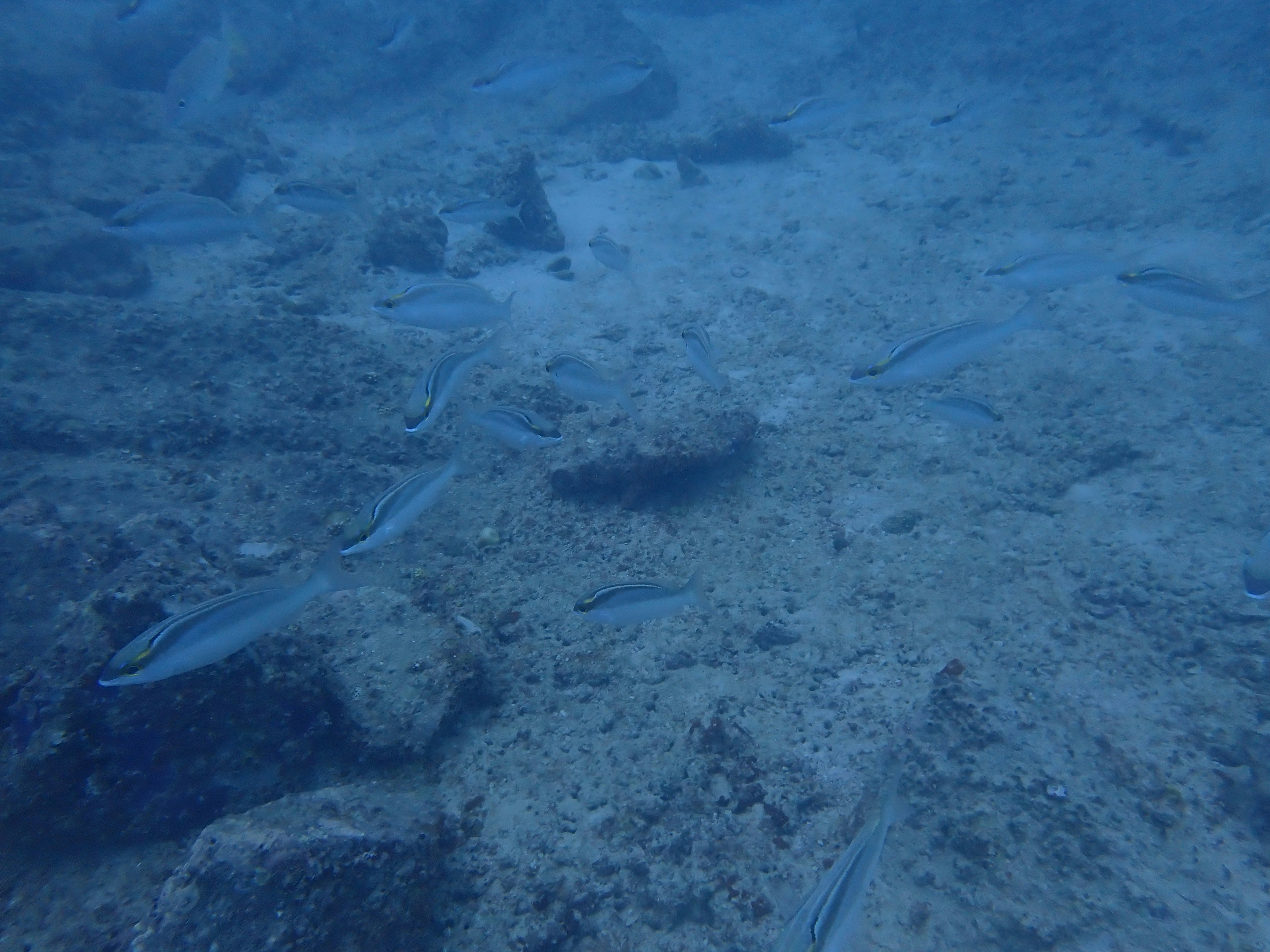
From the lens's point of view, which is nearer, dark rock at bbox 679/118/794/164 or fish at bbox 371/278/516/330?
fish at bbox 371/278/516/330

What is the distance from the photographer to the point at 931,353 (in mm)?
4523

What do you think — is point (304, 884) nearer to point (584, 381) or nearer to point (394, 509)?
point (394, 509)

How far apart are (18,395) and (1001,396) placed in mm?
10275

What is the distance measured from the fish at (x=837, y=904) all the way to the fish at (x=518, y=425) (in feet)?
11.3

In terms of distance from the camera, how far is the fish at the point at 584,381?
5430 mm

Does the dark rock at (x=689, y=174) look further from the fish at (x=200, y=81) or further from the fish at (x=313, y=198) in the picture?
the fish at (x=200, y=81)

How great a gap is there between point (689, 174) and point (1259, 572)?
12280 millimetres

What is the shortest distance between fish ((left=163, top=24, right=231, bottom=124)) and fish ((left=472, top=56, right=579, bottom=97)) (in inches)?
196

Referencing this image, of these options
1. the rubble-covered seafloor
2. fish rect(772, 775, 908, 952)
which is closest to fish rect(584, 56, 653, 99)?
the rubble-covered seafloor

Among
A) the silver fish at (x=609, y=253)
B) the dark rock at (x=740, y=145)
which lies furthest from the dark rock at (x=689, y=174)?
the silver fish at (x=609, y=253)

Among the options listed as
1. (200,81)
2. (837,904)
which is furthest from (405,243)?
(837,904)

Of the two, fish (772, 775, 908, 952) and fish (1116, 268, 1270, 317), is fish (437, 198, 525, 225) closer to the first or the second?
fish (1116, 268, 1270, 317)

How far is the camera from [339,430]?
638 centimetres

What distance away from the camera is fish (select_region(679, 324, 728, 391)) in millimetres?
5926
